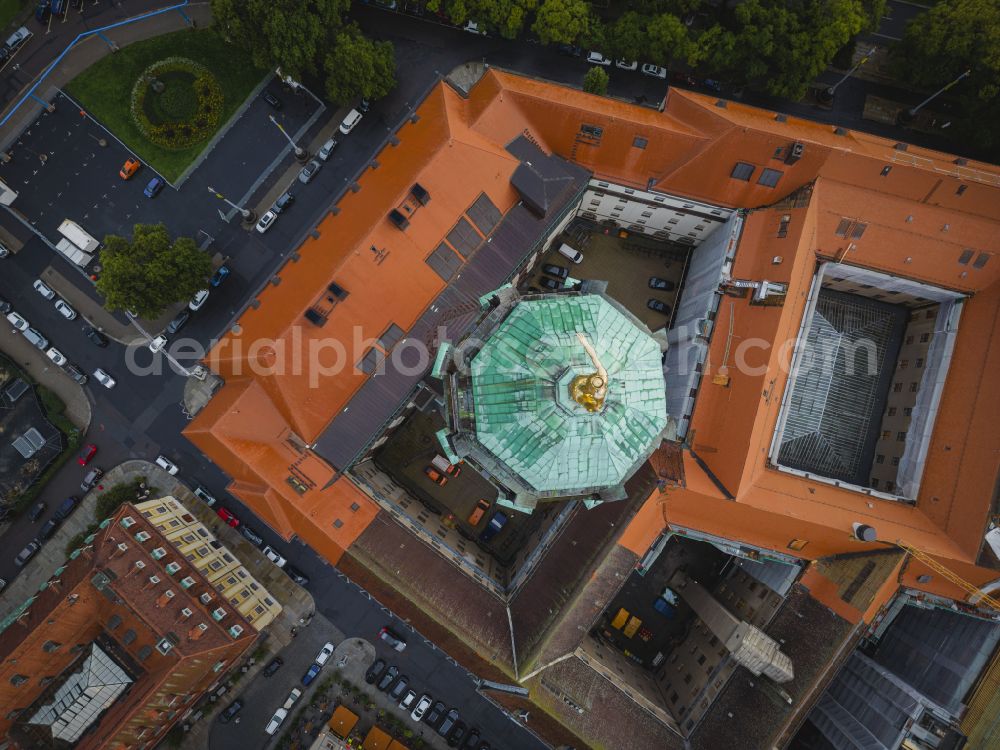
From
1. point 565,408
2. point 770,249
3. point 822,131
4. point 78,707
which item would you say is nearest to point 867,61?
point 822,131

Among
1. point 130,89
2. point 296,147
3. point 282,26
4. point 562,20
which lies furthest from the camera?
point 130,89

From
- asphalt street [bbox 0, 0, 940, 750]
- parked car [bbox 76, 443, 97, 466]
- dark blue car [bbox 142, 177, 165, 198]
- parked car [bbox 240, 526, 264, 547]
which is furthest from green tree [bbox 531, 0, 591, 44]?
Result: parked car [bbox 76, 443, 97, 466]

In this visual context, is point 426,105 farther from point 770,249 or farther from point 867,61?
point 867,61

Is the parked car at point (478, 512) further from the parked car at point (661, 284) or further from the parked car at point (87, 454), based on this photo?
the parked car at point (87, 454)

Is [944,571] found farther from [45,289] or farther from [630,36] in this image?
[45,289]

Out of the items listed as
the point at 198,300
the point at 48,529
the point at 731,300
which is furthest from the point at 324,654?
the point at 731,300

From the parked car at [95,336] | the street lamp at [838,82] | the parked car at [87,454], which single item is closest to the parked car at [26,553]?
the parked car at [87,454]

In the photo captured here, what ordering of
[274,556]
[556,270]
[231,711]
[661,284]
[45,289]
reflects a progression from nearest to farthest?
1. [231,711]
2. [274,556]
3. [45,289]
4. [556,270]
5. [661,284]
